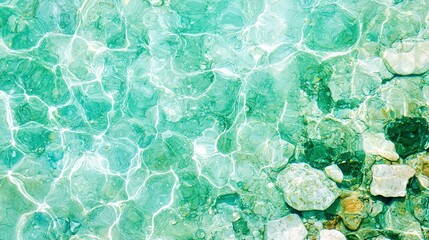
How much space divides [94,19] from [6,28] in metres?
1.20

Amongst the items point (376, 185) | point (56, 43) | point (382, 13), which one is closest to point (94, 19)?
point (56, 43)

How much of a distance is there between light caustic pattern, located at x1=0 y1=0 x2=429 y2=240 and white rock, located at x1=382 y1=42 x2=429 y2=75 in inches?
0.7

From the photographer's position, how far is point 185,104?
5.61 m

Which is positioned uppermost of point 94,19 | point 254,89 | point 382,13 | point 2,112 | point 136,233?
point 382,13

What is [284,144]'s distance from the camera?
560cm

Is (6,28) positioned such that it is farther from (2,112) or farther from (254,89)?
(254,89)

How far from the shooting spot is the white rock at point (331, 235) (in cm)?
525

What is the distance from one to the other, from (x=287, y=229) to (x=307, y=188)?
598 mm

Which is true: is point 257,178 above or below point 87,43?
below

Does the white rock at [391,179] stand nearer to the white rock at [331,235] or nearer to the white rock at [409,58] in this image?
the white rock at [331,235]

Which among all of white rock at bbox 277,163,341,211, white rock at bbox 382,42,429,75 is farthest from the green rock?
white rock at bbox 277,163,341,211

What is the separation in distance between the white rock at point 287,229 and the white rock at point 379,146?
1332mm

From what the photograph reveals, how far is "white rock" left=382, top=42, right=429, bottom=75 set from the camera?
18.0 feet

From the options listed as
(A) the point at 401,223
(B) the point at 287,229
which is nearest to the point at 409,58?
(A) the point at 401,223
